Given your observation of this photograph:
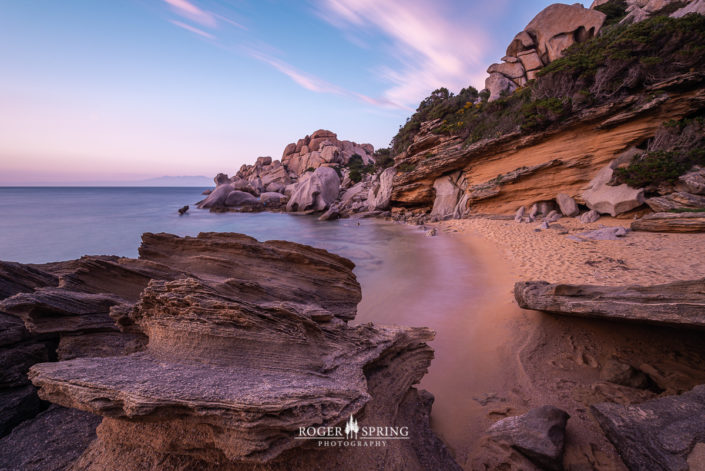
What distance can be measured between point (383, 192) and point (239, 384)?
25.6 m

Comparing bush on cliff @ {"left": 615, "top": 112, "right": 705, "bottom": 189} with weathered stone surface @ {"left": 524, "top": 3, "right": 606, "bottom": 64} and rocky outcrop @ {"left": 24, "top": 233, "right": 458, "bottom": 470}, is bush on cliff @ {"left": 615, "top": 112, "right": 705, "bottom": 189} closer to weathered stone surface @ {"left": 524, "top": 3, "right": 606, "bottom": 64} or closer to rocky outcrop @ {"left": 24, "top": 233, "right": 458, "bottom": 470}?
rocky outcrop @ {"left": 24, "top": 233, "right": 458, "bottom": 470}

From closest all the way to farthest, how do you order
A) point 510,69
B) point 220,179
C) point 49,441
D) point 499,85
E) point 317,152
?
point 49,441 → point 499,85 → point 510,69 → point 220,179 → point 317,152

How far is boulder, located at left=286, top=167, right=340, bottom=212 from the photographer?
32438mm

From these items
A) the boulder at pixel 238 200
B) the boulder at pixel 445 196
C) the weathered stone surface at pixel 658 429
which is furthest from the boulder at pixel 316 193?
the weathered stone surface at pixel 658 429

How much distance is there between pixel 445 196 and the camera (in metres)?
21.2

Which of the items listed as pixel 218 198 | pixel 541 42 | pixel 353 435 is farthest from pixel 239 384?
pixel 218 198

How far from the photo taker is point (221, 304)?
2.59 meters

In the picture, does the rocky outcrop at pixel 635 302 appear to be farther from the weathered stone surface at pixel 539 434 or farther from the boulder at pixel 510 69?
the boulder at pixel 510 69

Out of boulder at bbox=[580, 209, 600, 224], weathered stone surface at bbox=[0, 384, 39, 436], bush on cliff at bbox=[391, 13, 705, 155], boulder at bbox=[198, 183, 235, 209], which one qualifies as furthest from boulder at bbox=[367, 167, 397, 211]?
weathered stone surface at bbox=[0, 384, 39, 436]

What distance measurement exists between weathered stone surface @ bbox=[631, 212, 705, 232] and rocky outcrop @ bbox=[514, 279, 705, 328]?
27.2ft

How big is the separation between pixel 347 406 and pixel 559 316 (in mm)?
4803

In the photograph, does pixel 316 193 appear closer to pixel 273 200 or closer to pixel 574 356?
pixel 273 200

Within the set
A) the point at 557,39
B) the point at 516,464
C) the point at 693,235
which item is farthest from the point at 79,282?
the point at 557,39

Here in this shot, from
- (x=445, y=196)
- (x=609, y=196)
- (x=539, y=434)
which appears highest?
(x=609, y=196)
